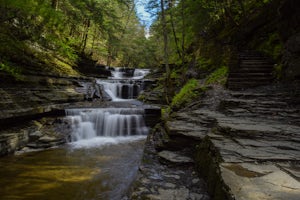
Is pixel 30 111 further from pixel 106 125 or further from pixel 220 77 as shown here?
pixel 220 77

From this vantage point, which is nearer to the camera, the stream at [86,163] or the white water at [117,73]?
the stream at [86,163]

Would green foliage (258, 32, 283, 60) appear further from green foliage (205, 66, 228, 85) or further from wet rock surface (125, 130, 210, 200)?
wet rock surface (125, 130, 210, 200)

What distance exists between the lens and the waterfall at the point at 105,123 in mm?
9523

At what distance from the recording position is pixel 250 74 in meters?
8.77

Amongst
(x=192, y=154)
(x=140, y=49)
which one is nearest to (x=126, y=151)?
(x=192, y=154)

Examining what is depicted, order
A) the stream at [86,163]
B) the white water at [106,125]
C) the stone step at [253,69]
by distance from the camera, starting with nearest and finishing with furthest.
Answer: the stream at [86,163], the stone step at [253,69], the white water at [106,125]

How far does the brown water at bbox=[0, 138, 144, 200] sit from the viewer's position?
182 inches

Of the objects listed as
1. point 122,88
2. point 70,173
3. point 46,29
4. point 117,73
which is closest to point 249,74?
point 70,173

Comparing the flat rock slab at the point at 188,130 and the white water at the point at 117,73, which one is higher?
the white water at the point at 117,73

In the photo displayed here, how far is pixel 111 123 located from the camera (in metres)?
9.99

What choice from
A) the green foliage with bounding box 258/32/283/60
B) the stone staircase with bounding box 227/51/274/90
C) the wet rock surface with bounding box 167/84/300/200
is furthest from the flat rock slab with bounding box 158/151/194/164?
the green foliage with bounding box 258/32/283/60

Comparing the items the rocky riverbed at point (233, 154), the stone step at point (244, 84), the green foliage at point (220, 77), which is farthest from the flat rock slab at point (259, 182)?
the green foliage at point (220, 77)

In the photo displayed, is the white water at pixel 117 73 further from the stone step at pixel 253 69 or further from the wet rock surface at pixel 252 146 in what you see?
the wet rock surface at pixel 252 146

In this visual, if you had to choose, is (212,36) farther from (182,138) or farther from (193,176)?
(193,176)
